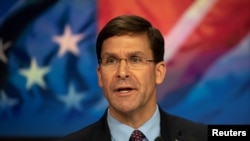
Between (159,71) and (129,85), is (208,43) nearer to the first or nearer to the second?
(159,71)

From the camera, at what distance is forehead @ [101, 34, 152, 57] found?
176 centimetres

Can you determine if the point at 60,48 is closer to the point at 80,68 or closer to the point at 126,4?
the point at 80,68

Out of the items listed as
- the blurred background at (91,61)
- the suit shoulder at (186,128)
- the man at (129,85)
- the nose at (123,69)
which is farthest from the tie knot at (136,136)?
the blurred background at (91,61)

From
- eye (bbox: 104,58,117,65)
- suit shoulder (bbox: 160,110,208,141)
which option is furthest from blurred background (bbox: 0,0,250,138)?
eye (bbox: 104,58,117,65)

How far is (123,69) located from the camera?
5.70ft

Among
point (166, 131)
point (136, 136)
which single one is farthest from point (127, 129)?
point (166, 131)

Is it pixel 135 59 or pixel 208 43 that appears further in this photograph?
pixel 208 43

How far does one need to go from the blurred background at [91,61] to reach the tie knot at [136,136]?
130cm

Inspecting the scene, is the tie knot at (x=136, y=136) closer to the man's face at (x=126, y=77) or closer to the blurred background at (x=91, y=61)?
the man's face at (x=126, y=77)

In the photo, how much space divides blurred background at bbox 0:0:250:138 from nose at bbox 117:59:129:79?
134cm

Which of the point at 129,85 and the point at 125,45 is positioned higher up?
the point at 125,45

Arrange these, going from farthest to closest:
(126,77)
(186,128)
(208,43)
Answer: (208,43), (186,128), (126,77)

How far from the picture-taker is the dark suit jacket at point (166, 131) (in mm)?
1757

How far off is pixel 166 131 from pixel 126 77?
265mm
